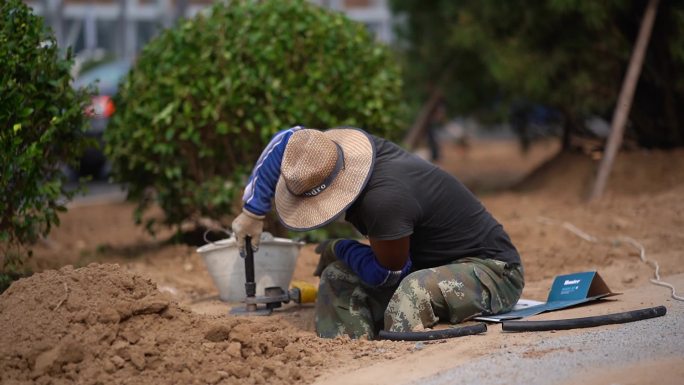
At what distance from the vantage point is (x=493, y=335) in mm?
5113

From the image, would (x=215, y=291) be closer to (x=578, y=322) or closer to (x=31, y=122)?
(x=31, y=122)

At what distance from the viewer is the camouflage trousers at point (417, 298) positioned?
5.29 metres

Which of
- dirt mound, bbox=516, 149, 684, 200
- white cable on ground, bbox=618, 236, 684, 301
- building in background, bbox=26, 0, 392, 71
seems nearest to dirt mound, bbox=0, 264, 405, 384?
white cable on ground, bbox=618, 236, 684, 301

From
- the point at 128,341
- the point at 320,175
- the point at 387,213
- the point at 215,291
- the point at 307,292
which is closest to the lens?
the point at 128,341

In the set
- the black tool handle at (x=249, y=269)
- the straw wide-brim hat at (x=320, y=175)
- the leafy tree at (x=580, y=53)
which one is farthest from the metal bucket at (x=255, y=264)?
the leafy tree at (x=580, y=53)

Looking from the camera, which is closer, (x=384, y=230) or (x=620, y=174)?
(x=384, y=230)

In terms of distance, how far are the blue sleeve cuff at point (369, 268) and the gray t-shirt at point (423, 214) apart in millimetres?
144

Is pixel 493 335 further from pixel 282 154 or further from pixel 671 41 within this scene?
pixel 671 41

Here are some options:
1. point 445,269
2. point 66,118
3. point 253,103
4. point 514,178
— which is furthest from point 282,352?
point 514,178

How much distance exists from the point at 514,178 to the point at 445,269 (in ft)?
29.3

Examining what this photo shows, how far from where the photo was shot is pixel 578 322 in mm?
5074

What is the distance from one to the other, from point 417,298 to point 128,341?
58.3 inches

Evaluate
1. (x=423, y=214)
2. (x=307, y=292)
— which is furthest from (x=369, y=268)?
(x=307, y=292)

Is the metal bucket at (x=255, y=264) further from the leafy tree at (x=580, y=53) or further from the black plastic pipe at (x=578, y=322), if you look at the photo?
the leafy tree at (x=580, y=53)
